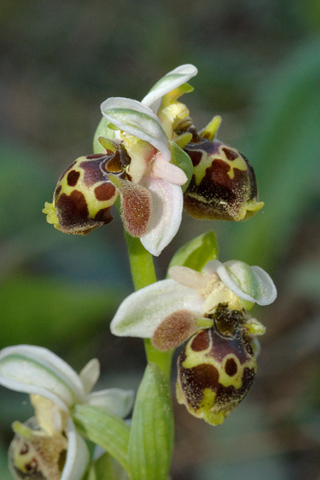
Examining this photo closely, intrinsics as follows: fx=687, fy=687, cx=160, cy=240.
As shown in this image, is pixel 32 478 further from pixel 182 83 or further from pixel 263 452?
pixel 263 452

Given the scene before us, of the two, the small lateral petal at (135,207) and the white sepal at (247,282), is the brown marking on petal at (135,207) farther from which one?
the white sepal at (247,282)

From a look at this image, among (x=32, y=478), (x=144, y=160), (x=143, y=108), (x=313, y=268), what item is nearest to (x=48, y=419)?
(x=32, y=478)

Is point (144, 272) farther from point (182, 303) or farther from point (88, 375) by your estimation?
point (88, 375)

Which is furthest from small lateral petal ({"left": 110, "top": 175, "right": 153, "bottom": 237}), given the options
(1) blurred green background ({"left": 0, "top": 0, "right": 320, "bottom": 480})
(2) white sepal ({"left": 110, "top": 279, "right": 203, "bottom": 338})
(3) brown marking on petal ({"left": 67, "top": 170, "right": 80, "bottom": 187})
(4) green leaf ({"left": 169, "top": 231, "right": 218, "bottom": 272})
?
(1) blurred green background ({"left": 0, "top": 0, "right": 320, "bottom": 480})

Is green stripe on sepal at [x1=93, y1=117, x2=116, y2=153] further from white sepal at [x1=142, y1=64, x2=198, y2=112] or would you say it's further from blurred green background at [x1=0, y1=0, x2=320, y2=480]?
blurred green background at [x1=0, y1=0, x2=320, y2=480]

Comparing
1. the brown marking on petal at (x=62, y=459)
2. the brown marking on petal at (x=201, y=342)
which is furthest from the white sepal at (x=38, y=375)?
the brown marking on petal at (x=201, y=342)

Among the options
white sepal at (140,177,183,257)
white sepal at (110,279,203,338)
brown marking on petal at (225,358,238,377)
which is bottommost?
brown marking on petal at (225,358,238,377)
